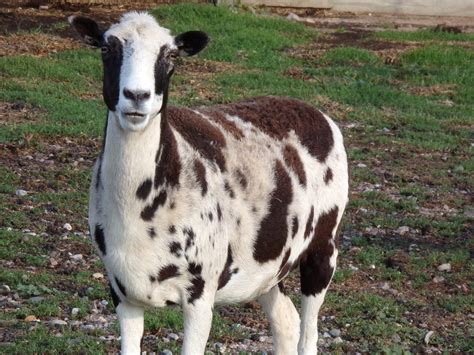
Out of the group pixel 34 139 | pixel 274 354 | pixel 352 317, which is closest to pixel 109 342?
pixel 274 354

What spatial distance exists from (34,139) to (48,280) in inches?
155

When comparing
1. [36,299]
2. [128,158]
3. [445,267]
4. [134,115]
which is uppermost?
[134,115]

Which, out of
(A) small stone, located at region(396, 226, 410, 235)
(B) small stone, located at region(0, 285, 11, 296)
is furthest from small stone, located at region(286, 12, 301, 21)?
(B) small stone, located at region(0, 285, 11, 296)

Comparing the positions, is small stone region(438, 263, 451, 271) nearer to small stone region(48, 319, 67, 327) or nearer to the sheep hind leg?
the sheep hind leg

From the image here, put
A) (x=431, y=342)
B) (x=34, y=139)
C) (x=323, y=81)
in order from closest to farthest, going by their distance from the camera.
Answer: (x=431, y=342)
(x=34, y=139)
(x=323, y=81)

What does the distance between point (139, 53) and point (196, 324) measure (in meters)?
1.32

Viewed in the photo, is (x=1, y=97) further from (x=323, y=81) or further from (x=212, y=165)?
(x=212, y=165)

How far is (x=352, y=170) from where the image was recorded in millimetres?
12484

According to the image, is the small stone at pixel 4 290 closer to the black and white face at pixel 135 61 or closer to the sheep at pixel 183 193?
the sheep at pixel 183 193

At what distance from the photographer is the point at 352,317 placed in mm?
8477

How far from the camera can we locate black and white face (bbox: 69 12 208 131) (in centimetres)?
558

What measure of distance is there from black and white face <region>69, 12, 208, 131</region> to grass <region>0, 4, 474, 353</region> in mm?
2220

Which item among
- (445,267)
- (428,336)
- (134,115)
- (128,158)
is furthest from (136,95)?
(445,267)

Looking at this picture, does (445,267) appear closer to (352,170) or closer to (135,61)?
(352,170)
